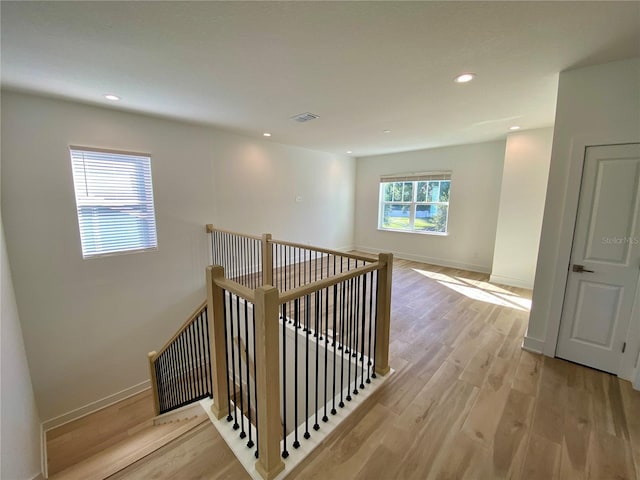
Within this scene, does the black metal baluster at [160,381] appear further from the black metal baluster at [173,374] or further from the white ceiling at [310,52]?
the white ceiling at [310,52]

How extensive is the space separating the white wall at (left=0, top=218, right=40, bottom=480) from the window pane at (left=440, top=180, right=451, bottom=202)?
21.0ft

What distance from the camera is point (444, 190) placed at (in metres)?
5.59

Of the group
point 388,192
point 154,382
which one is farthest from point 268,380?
point 388,192

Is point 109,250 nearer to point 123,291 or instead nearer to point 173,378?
point 123,291

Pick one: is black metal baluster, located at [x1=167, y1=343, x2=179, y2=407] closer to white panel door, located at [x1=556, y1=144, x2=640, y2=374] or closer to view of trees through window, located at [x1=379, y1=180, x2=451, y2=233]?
white panel door, located at [x1=556, y1=144, x2=640, y2=374]

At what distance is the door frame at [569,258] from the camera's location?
2066 mm

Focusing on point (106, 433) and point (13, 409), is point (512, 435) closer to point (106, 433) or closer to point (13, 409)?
point (13, 409)

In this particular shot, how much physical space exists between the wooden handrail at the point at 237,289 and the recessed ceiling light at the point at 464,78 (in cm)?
248

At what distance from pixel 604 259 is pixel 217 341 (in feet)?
10.2

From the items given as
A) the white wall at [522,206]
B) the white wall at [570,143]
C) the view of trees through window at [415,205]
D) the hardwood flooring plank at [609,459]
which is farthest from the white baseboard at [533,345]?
the view of trees through window at [415,205]

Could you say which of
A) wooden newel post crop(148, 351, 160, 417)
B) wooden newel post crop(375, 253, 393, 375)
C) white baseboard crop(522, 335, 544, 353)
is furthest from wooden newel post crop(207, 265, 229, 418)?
white baseboard crop(522, 335, 544, 353)

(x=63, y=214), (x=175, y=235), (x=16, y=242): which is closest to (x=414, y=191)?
(x=175, y=235)

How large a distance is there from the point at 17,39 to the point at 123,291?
2.71 metres

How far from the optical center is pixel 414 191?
6043 mm
